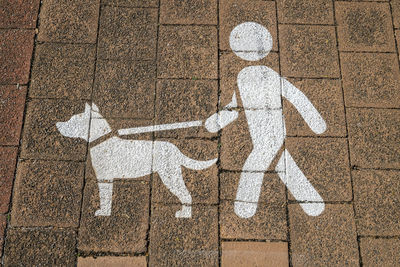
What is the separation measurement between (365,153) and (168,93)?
1.88 m

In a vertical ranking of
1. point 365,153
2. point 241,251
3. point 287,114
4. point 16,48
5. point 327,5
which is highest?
point 327,5

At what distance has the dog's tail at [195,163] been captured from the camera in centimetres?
301

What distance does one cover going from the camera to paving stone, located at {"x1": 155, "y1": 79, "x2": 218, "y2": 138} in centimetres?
309

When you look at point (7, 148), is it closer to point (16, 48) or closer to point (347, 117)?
point (16, 48)

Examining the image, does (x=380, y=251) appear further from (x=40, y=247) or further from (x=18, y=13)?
(x=18, y=13)

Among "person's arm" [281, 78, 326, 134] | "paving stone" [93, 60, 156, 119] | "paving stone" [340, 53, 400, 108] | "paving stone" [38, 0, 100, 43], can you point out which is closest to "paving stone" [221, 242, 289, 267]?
"person's arm" [281, 78, 326, 134]

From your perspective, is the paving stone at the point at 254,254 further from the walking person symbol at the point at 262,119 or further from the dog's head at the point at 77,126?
the dog's head at the point at 77,126

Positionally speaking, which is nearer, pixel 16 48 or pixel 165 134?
pixel 165 134

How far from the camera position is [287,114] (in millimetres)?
3148

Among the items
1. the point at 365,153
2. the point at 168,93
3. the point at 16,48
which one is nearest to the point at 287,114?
the point at 365,153

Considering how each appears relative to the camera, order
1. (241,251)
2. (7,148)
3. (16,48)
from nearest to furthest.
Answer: (241,251) → (7,148) → (16,48)

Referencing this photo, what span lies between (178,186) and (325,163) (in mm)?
1329

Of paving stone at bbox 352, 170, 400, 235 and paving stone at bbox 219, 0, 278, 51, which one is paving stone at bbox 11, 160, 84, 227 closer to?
paving stone at bbox 219, 0, 278, 51

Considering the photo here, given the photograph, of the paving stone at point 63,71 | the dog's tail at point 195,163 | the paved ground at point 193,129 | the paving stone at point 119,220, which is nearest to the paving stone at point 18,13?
the paved ground at point 193,129
